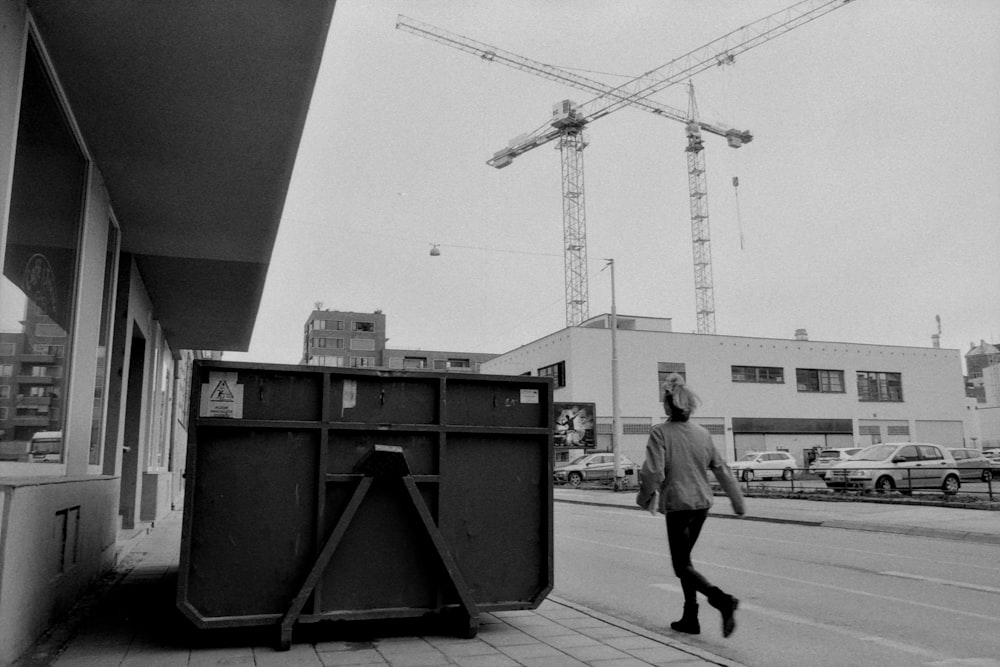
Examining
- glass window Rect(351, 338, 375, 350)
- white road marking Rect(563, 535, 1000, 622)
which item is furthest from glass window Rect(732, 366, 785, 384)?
glass window Rect(351, 338, 375, 350)

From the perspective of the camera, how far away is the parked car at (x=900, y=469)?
2305 cm

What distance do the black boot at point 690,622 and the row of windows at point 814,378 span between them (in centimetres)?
4296

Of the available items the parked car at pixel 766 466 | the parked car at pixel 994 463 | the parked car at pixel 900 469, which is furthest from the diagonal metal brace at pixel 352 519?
Result: the parked car at pixel 766 466

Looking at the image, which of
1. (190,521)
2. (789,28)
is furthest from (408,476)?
(789,28)

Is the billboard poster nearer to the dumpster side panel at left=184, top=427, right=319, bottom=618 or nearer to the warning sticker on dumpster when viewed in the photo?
the dumpster side panel at left=184, top=427, right=319, bottom=618

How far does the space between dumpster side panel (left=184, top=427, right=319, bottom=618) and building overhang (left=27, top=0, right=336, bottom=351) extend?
253cm

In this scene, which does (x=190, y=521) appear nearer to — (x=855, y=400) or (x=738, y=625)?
(x=738, y=625)

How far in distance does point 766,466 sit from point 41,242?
120 feet

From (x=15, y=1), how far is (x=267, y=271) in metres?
6.75

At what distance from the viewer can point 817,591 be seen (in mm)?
7855

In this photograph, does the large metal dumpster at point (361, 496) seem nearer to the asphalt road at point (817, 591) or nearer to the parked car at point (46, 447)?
the parked car at point (46, 447)

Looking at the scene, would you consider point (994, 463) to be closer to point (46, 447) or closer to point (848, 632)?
point (848, 632)

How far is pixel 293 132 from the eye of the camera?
6.47m

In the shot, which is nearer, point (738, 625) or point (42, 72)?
point (42, 72)
